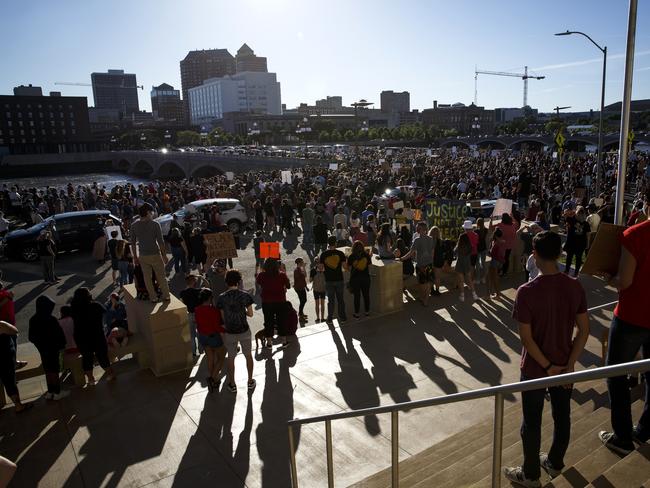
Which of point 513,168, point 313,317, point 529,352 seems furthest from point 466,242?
point 513,168

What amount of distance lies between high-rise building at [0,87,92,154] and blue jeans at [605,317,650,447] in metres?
150

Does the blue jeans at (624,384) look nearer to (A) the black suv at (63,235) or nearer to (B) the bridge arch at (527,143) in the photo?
(A) the black suv at (63,235)

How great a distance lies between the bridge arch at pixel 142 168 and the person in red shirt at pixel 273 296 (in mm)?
107178

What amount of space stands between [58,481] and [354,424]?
3178 mm

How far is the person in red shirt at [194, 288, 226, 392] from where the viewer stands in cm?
691

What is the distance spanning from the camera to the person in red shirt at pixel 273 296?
815cm

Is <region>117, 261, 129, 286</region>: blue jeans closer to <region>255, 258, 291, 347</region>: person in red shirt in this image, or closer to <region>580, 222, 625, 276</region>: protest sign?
<region>255, 258, 291, 347</region>: person in red shirt

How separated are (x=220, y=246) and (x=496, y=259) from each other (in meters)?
6.54

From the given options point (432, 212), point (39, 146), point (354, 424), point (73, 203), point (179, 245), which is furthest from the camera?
point (39, 146)

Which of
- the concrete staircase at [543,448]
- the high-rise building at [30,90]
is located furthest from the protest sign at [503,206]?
the high-rise building at [30,90]

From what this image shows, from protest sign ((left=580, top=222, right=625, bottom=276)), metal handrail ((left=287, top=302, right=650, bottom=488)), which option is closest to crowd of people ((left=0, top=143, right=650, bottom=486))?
protest sign ((left=580, top=222, right=625, bottom=276))

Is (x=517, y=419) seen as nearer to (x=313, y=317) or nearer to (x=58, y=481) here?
(x=58, y=481)

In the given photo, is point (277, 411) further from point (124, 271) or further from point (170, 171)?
point (170, 171)

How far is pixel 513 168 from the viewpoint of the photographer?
116 ft
